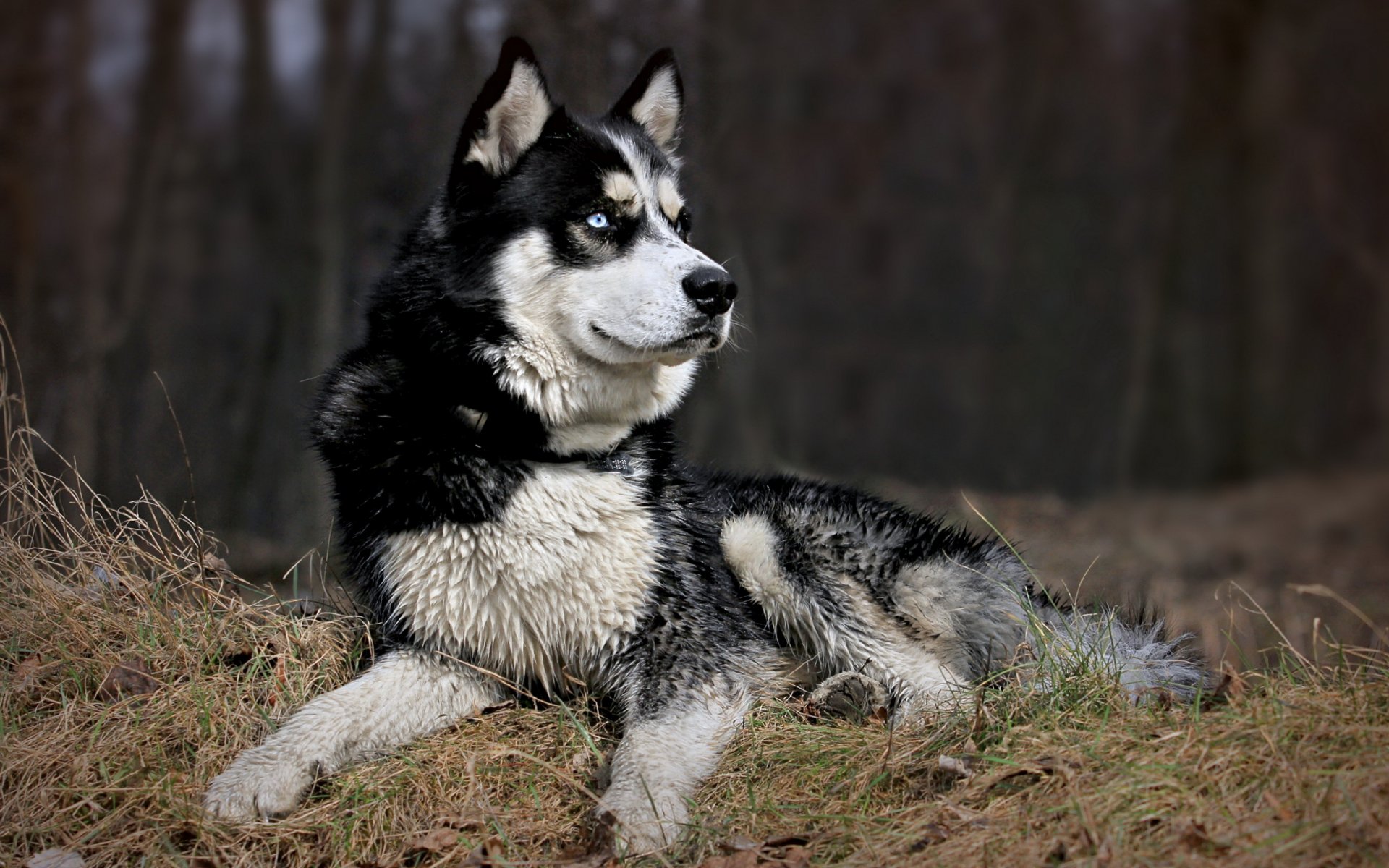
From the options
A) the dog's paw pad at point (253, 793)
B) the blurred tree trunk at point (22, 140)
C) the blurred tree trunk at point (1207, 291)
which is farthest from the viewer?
the blurred tree trunk at point (1207, 291)

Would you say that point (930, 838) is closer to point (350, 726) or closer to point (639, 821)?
point (639, 821)

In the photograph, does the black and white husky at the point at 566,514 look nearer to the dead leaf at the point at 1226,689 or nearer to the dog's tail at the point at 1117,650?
the dog's tail at the point at 1117,650

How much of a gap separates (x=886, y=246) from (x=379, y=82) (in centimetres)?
941

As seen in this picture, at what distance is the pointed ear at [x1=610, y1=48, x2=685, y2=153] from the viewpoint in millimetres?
3980

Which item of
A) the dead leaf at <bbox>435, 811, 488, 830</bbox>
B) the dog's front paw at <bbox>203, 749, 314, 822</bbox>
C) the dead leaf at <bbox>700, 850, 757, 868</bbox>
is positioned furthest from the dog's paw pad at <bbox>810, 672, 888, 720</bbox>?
the dog's front paw at <bbox>203, 749, 314, 822</bbox>

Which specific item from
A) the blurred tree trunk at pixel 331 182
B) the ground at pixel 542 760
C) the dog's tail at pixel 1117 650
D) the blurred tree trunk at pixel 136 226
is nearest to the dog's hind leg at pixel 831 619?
the ground at pixel 542 760

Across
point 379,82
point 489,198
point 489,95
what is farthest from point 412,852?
point 379,82

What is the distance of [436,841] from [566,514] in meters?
1.06

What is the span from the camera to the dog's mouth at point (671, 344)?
10.8 feet

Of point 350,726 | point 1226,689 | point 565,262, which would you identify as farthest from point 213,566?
point 1226,689

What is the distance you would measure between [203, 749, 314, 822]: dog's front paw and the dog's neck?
127 centimetres

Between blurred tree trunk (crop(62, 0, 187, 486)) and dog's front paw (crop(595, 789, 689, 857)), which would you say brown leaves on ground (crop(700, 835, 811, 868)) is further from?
blurred tree trunk (crop(62, 0, 187, 486))

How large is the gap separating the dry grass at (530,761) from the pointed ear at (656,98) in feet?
7.51

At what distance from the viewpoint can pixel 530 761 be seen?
3.19 m
